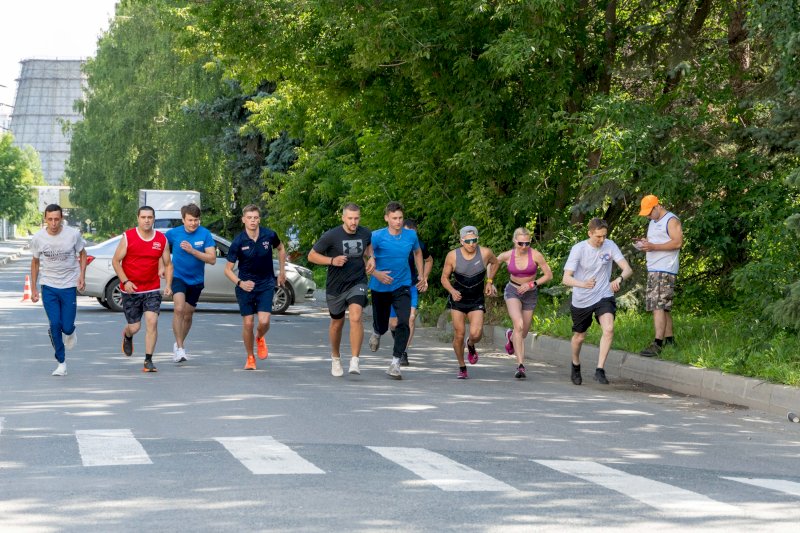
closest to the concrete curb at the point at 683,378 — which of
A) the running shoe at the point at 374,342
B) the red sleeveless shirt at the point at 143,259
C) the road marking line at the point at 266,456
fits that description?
the running shoe at the point at 374,342

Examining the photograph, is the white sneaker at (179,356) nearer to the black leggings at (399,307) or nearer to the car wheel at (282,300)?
the black leggings at (399,307)

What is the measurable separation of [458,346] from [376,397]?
2.63 meters

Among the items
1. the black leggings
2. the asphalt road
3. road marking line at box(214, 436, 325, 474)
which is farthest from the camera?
the black leggings

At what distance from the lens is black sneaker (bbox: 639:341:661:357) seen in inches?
596

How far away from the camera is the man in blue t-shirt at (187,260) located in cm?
1573

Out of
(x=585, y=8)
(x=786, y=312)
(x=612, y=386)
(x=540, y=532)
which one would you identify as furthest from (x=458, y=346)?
(x=540, y=532)

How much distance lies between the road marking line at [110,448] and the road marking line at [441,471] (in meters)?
1.56

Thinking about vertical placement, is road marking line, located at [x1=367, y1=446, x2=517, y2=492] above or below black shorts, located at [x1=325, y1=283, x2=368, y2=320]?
below

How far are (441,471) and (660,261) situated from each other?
25.9 feet

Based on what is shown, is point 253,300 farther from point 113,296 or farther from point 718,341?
point 113,296

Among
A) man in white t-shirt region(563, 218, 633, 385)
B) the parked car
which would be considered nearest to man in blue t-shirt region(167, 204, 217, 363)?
man in white t-shirt region(563, 218, 633, 385)

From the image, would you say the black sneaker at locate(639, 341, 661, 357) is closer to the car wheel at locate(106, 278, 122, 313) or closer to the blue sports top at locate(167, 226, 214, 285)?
the blue sports top at locate(167, 226, 214, 285)

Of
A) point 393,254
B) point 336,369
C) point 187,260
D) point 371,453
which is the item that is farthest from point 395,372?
point 371,453

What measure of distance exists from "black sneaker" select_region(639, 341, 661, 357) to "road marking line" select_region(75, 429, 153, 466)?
23.1ft
